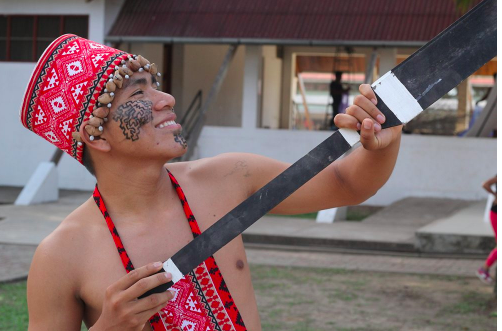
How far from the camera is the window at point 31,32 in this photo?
17141mm

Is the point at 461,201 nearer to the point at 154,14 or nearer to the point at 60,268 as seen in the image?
the point at 154,14

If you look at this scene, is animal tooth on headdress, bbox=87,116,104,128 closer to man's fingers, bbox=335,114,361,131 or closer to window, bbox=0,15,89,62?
man's fingers, bbox=335,114,361,131

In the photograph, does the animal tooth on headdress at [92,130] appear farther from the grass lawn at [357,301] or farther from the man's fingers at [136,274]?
the grass lawn at [357,301]

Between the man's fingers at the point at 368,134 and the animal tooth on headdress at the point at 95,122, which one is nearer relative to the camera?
the man's fingers at the point at 368,134

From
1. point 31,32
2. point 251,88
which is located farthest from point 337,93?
point 31,32

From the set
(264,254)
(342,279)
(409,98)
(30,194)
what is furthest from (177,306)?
(30,194)

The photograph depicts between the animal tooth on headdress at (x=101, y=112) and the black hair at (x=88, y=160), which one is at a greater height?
the animal tooth on headdress at (x=101, y=112)

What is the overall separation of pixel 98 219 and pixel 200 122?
45.8 ft

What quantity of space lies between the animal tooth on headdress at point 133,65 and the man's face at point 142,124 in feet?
0.07

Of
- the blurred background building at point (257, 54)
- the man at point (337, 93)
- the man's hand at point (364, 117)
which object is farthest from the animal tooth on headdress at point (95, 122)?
the man at point (337, 93)

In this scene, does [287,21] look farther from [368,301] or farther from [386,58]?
[368,301]

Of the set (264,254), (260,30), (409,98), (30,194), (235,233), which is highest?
(409,98)

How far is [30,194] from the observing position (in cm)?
1495

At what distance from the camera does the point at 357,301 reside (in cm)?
758
